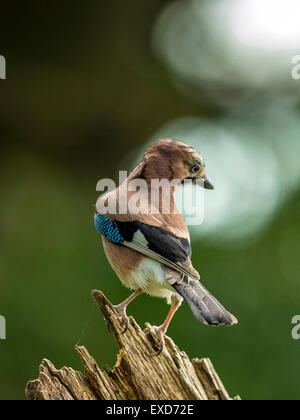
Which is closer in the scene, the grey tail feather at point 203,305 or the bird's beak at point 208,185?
the grey tail feather at point 203,305

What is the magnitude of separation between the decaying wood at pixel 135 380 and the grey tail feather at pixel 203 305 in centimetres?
34

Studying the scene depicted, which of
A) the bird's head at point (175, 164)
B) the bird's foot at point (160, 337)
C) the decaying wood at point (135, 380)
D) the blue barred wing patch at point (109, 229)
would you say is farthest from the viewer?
the bird's head at point (175, 164)

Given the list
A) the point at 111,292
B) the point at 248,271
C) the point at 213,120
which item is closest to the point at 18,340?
the point at 111,292

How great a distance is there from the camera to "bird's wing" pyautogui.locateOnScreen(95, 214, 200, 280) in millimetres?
5133

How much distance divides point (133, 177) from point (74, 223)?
186 inches

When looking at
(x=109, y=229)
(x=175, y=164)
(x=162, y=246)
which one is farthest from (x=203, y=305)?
(x=175, y=164)

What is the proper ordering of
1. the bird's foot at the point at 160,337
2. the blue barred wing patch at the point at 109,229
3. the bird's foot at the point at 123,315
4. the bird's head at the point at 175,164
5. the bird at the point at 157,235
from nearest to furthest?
the bird's foot at the point at 160,337
the bird's foot at the point at 123,315
the bird at the point at 157,235
the blue barred wing patch at the point at 109,229
the bird's head at the point at 175,164

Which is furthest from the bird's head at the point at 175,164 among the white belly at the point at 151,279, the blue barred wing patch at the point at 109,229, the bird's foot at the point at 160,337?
the bird's foot at the point at 160,337

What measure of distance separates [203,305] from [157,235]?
817 millimetres

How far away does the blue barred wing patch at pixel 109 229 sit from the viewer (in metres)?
5.46

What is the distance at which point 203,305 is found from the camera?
4.70 metres

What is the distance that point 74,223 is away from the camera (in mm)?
10445

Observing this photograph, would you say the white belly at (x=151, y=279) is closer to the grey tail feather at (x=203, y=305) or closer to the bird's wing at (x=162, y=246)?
the bird's wing at (x=162, y=246)
